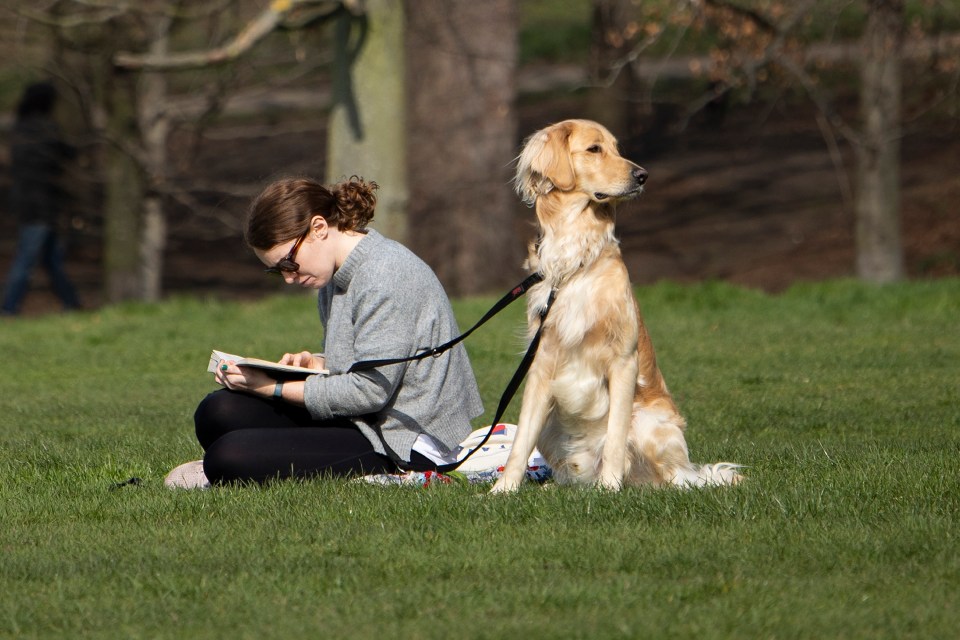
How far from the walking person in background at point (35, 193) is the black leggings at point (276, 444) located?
9704mm

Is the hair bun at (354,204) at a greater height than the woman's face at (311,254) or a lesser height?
greater

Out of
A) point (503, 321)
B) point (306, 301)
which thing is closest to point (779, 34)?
point (503, 321)

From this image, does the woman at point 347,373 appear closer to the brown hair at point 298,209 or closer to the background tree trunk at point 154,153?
the brown hair at point 298,209

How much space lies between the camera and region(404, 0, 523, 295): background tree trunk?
46.2 feet

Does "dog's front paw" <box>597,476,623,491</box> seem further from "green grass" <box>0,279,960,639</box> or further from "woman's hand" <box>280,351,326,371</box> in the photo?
"woman's hand" <box>280,351,326,371</box>

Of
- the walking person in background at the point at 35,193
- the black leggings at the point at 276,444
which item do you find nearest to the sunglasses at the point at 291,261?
the black leggings at the point at 276,444

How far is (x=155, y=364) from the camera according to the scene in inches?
393

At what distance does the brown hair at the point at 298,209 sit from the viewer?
5.24m

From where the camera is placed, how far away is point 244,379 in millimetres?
5371

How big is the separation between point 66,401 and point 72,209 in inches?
355

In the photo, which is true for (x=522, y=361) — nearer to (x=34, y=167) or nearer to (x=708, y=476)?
(x=708, y=476)

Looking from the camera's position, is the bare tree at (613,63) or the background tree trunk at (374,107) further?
the bare tree at (613,63)

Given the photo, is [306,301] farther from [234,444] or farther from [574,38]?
[574,38]

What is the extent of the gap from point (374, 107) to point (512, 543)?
A: 30.9ft
